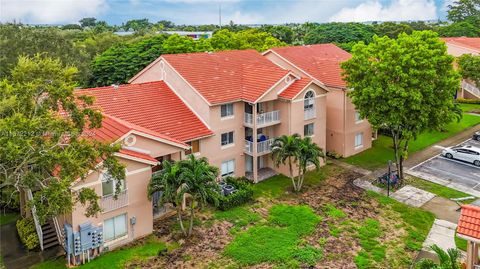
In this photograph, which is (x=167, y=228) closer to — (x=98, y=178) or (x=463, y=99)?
(x=98, y=178)

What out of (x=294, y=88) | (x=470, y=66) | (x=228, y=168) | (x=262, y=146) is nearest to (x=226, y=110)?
(x=262, y=146)

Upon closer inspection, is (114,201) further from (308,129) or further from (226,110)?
(308,129)

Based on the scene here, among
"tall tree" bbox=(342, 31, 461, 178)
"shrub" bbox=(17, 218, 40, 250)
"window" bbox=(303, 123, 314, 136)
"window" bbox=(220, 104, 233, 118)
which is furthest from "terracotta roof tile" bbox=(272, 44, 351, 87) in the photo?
"shrub" bbox=(17, 218, 40, 250)

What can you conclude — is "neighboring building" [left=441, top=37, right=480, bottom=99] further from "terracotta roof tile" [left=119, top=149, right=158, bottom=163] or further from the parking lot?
"terracotta roof tile" [left=119, top=149, right=158, bottom=163]

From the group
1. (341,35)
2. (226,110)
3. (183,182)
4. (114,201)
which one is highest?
(341,35)

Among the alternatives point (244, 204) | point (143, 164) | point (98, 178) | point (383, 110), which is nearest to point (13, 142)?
point (98, 178)

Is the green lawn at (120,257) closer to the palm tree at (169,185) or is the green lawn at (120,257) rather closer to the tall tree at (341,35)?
the palm tree at (169,185)
